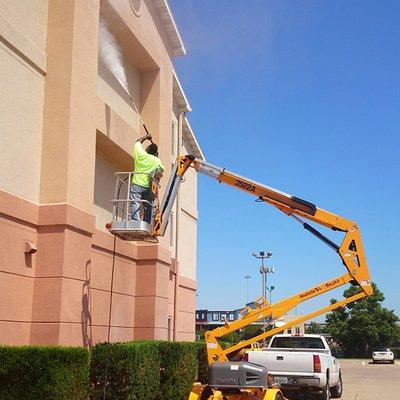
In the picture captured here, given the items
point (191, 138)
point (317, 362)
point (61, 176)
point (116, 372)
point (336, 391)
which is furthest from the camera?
point (191, 138)

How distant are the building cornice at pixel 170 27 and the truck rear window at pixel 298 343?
943 centimetres

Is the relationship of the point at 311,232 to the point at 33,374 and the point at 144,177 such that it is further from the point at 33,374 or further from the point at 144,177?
the point at 33,374

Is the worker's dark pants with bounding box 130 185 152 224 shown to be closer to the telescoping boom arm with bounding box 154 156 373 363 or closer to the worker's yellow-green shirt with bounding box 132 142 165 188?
the worker's yellow-green shirt with bounding box 132 142 165 188

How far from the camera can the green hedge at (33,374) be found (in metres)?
8.33

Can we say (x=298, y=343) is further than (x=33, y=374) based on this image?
Yes

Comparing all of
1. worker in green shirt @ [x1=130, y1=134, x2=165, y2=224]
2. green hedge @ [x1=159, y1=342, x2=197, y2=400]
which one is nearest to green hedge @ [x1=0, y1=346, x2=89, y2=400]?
worker in green shirt @ [x1=130, y1=134, x2=165, y2=224]

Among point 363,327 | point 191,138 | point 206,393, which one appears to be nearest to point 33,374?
point 206,393

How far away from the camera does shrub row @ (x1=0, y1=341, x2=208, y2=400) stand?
8.38 m

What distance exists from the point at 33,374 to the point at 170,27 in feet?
41.4

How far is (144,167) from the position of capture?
12.7 metres

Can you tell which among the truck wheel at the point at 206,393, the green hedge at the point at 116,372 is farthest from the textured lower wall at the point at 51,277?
the truck wheel at the point at 206,393

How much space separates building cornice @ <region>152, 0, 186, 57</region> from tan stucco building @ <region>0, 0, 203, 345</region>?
78.3 inches

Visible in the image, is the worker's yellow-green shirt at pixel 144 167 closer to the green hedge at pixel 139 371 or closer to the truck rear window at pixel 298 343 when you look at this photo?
the green hedge at pixel 139 371

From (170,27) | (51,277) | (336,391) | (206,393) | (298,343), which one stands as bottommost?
(336,391)
